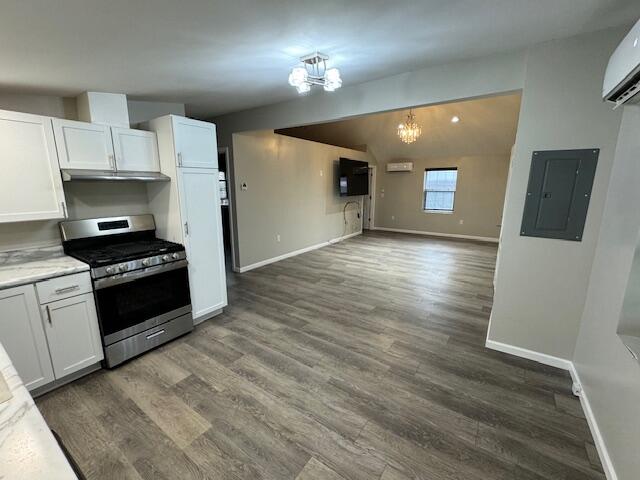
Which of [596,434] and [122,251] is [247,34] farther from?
[596,434]

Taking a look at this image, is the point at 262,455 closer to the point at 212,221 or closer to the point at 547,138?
the point at 212,221

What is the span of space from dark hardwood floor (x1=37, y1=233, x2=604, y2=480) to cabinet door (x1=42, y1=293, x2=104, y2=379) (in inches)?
6.9

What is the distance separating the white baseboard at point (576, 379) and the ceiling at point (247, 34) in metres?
2.46

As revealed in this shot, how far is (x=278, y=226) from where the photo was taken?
539cm

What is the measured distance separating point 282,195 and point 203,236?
2.59 meters

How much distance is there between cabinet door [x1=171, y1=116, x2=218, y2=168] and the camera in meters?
2.66

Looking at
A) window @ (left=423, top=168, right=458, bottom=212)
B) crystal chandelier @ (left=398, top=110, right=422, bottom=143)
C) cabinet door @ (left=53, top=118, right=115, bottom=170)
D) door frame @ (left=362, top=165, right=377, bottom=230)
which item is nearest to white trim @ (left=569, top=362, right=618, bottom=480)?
cabinet door @ (left=53, top=118, right=115, bottom=170)

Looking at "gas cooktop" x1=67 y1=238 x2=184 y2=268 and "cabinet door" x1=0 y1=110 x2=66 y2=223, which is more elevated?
"cabinet door" x1=0 y1=110 x2=66 y2=223

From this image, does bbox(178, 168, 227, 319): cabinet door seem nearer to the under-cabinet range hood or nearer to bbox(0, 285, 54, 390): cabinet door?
the under-cabinet range hood

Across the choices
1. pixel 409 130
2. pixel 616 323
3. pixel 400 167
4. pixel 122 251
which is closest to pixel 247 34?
pixel 122 251

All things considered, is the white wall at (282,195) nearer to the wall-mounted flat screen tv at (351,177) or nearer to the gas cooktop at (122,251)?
the wall-mounted flat screen tv at (351,177)

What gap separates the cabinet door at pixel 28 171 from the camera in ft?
6.71

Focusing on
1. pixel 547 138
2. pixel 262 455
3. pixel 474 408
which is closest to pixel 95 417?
pixel 262 455

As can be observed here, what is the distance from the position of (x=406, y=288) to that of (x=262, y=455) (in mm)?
2978
